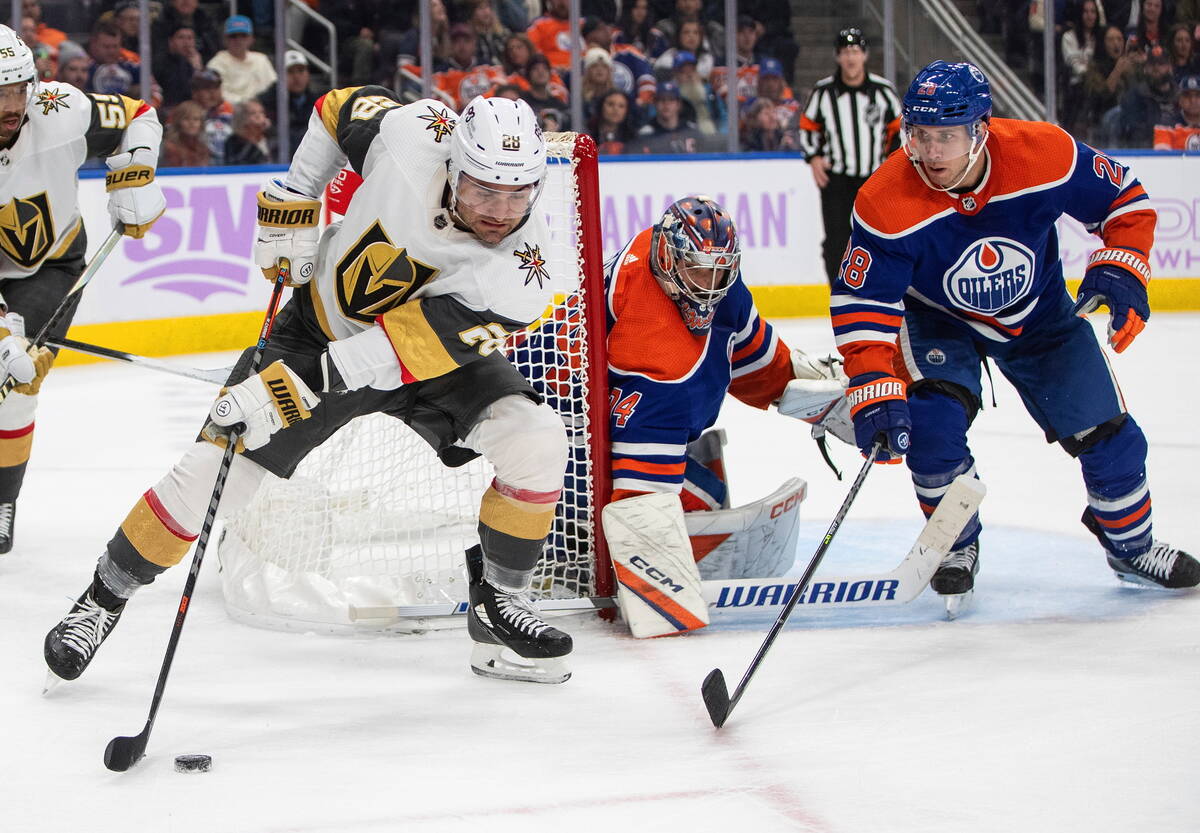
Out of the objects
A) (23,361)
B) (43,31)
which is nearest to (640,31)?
(43,31)

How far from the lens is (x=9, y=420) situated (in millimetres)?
3666

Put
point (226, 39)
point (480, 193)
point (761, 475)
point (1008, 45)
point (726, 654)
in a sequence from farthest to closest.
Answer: point (1008, 45) → point (226, 39) → point (761, 475) → point (726, 654) → point (480, 193)

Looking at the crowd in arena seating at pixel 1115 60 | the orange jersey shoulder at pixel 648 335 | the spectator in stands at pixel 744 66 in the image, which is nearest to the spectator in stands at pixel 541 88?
the spectator in stands at pixel 744 66

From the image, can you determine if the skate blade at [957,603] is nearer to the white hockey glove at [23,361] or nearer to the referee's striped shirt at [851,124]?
the white hockey glove at [23,361]

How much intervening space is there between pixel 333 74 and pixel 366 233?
16.9ft

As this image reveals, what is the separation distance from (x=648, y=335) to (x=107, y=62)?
4.72 metres

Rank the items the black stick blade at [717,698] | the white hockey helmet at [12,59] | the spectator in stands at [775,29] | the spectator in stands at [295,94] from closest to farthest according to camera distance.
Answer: the black stick blade at [717,698], the white hockey helmet at [12,59], the spectator in stands at [295,94], the spectator in stands at [775,29]

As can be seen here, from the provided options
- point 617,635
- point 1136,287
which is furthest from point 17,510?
point 1136,287

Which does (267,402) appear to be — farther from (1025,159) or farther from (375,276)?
(1025,159)

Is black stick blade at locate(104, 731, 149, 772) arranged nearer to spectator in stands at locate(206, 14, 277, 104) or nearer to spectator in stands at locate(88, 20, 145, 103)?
spectator in stands at locate(88, 20, 145, 103)

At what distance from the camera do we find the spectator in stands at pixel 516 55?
25.2 ft

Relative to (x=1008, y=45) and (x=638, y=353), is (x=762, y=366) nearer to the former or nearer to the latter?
(x=638, y=353)

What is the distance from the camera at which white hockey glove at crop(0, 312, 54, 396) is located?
10.6ft

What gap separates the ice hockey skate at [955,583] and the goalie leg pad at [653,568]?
1.59ft
